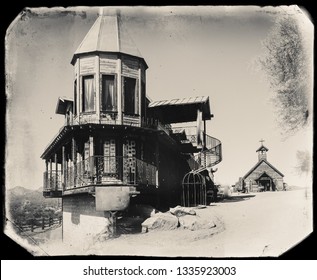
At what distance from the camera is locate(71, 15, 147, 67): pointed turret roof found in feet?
58.2

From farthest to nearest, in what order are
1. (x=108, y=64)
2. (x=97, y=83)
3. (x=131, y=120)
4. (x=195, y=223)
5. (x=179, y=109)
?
(x=179, y=109) < (x=131, y=120) < (x=108, y=64) < (x=97, y=83) < (x=195, y=223)

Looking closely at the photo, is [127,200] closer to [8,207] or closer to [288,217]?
[8,207]

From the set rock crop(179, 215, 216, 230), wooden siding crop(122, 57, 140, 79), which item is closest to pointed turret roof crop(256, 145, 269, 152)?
rock crop(179, 215, 216, 230)

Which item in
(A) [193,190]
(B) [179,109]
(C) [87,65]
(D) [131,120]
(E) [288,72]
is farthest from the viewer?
(B) [179,109]

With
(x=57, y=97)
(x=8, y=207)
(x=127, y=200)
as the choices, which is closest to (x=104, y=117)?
(x=57, y=97)

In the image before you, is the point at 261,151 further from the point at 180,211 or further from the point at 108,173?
the point at 108,173

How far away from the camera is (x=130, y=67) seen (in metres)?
19.8

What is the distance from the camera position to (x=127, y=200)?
18.0 meters

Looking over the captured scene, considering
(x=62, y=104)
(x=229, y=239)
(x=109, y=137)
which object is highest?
(x=62, y=104)

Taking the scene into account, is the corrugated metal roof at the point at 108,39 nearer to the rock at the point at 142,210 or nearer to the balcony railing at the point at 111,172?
the balcony railing at the point at 111,172

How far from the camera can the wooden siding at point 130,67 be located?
19.8 metres

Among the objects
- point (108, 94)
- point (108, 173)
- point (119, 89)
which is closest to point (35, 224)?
point (108, 173)

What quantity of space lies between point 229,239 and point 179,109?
6767 millimetres

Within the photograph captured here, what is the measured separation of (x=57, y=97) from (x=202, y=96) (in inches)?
211
